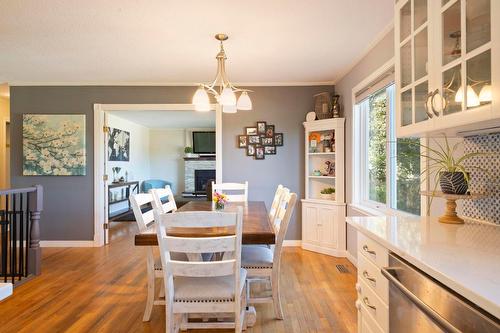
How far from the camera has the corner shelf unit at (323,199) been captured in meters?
3.64

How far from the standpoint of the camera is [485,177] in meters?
1.44

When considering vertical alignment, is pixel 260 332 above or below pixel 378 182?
below

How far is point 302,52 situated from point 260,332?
255cm

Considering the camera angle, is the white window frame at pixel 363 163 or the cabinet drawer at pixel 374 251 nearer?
the cabinet drawer at pixel 374 251

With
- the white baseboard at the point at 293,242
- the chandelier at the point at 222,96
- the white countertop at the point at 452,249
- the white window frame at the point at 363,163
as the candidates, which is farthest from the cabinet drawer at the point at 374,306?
the white baseboard at the point at 293,242

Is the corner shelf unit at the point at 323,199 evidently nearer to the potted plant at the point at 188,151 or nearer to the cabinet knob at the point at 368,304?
the cabinet knob at the point at 368,304

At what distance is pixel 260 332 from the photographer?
1989mm

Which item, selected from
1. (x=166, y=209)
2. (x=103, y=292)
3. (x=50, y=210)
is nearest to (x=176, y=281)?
(x=166, y=209)

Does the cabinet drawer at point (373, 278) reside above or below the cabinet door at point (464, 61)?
below

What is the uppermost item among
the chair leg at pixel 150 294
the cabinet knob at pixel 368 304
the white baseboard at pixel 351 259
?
the cabinet knob at pixel 368 304

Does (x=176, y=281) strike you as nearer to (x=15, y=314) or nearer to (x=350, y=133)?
(x=15, y=314)

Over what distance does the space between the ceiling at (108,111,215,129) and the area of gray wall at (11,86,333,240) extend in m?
1.84

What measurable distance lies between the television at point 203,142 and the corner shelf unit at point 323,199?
4796 mm

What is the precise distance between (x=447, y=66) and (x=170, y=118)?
21.1 ft
